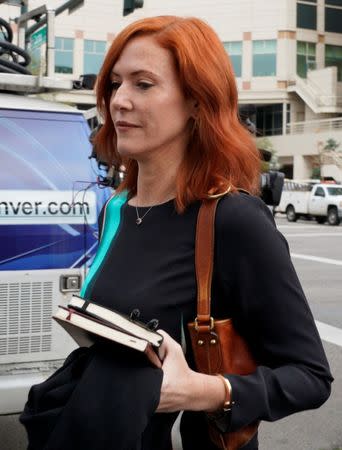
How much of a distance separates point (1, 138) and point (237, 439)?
8.98 ft

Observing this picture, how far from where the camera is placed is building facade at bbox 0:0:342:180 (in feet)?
167

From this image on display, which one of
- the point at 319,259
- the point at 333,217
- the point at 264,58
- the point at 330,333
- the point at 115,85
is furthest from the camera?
the point at 264,58

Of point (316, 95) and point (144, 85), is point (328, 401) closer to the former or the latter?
point (144, 85)

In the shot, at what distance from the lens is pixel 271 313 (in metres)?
1.54

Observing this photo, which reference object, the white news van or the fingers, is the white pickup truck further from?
the fingers

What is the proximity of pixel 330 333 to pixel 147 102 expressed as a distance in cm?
630

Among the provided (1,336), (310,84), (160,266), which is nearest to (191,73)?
(160,266)

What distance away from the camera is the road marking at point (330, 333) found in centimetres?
726

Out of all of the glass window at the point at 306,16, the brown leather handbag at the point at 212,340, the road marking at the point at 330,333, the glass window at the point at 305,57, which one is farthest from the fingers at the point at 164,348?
the glass window at the point at 306,16

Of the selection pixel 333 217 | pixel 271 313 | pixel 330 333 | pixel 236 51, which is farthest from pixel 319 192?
pixel 236 51

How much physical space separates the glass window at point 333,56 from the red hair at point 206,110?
184 feet

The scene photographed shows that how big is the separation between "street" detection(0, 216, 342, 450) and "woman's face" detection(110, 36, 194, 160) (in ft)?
7.03

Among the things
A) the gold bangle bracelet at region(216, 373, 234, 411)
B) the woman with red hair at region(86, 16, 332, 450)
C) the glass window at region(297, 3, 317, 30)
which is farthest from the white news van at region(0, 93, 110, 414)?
the glass window at region(297, 3, 317, 30)

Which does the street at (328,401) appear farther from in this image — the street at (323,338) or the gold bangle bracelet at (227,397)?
the gold bangle bracelet at (227,397)
